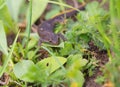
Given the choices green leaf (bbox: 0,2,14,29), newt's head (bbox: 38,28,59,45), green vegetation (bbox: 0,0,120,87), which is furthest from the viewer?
green leaf (bbox: 0,2,14,29)

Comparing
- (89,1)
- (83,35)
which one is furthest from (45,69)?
(89,1)

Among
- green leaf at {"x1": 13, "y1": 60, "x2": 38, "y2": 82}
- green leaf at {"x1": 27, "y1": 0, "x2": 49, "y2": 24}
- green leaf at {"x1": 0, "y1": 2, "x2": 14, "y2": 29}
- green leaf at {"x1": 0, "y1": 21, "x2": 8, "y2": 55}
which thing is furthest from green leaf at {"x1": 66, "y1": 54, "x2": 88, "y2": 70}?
green leaf at {"x1": 27, "y1": 0, "x2": 49, "y2": 24}

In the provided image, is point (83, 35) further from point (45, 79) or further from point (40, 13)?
point (40, 13)

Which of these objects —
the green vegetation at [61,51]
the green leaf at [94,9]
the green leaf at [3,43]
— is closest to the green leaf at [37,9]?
the green vegetation at [61,51]

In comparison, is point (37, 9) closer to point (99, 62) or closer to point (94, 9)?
point (94, 9)

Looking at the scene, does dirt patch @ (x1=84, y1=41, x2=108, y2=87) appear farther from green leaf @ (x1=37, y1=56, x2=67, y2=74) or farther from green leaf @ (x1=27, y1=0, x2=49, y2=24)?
green leaf @ (x1=27, y1=0, x2=49, y2=24)

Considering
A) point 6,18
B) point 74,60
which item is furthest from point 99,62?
point 6,18

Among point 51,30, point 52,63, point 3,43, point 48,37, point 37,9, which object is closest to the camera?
point 52,63
